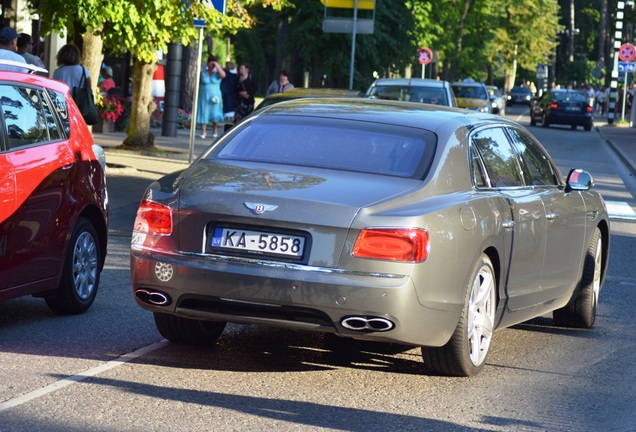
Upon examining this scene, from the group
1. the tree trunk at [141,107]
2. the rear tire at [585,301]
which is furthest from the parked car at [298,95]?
the rear tire at [585,301]

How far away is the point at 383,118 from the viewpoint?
26.3 ft

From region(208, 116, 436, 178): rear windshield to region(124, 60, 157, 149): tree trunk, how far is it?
15797 mm

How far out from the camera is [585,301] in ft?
31.7

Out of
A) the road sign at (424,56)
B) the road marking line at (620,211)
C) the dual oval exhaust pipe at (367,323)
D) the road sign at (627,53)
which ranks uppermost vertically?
the road sign at (627,53)

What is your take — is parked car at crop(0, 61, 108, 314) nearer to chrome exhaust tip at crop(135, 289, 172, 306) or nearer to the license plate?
chrome exhaust tip at crop(135, 289, 172, 306)

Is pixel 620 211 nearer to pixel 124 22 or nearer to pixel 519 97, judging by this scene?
pixel 124 22

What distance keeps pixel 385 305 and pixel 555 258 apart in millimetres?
2321

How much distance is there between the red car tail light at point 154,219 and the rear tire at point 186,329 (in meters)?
0.71

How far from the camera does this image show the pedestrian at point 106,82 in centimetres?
3169

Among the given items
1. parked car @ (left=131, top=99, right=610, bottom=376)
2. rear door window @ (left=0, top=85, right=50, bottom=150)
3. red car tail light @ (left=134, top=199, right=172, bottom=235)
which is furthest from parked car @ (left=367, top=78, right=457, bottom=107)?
red car tail light @ (left=134, top=199, right=172, bottom=235)

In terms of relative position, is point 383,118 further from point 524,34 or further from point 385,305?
point 524,34

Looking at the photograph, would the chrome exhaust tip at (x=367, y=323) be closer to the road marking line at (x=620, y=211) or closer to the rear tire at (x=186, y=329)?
the rear tire at (x=186, y=329)

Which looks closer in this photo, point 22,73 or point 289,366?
point 289,366

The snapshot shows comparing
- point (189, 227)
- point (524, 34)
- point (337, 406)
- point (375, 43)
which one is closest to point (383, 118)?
point (189, 227)
